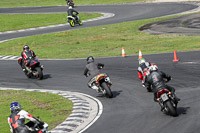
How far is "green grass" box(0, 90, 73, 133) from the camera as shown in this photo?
1581cm

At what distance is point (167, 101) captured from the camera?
14344 mm

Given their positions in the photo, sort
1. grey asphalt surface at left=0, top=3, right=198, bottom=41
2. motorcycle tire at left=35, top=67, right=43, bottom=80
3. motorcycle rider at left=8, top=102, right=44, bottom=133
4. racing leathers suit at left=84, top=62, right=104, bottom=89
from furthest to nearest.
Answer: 1. grey asphalt surface at left=0, top=3, right=198, bottom=41
2. motorcycle tire at left=35, top=67, right=43, bottom=80
3. racing leathers suit at left=84, top=62, right=104, bottom=89
4. motorcycle rider at left=8, top=102, right=44, bottom=133

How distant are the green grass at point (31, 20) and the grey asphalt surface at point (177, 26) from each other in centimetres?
1377

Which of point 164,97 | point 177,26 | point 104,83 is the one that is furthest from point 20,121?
point 177,26

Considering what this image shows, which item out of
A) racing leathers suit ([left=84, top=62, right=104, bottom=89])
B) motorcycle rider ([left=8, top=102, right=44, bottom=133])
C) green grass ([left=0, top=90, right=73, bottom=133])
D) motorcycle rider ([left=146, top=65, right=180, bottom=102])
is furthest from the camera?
racing leathers suit ([left=84, top=62, right=104, bottom=89])

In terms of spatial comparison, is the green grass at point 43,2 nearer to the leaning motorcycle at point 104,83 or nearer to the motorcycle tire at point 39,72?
the motorcycle tire at point 39,72

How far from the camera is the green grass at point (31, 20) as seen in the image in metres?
53.4

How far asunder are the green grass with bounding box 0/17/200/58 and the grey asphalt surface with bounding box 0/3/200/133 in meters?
3.37

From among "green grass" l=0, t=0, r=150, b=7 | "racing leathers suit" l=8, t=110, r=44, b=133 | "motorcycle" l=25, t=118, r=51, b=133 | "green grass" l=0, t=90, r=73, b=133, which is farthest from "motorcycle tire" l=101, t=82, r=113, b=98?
"green grass" l=0, t=0, r=150, b=7

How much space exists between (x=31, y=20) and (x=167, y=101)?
150 ft

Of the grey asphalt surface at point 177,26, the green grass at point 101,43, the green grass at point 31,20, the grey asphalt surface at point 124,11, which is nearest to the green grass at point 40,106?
the green grass at point 101,43

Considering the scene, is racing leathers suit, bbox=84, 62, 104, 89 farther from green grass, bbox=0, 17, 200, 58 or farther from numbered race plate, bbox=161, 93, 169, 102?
green grass, bbox=0, 17, 200, 58

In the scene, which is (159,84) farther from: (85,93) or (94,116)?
(85,93)

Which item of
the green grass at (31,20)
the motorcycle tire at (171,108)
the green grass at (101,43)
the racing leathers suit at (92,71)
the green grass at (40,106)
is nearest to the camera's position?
the motorcycle tire at (171,108)
